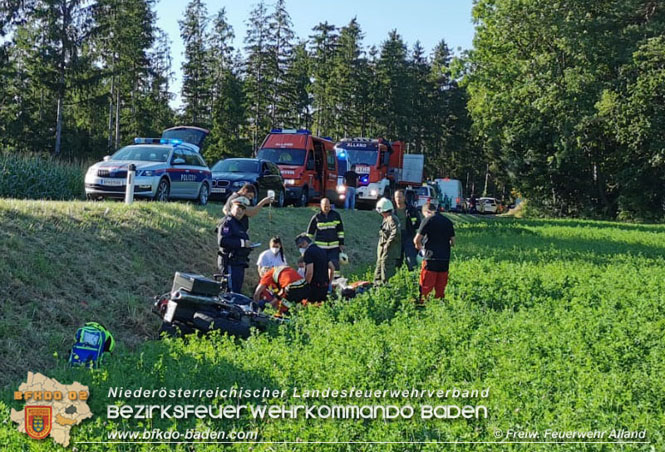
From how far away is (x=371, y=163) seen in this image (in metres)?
31.5

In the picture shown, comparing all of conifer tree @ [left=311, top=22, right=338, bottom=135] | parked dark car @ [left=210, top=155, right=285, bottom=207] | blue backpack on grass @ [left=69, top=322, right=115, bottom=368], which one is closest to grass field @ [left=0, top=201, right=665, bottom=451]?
blue backpack on grass @ [left=69, top=322, right=115, bottom=368]

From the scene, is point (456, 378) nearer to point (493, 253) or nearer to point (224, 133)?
point (493, 253)

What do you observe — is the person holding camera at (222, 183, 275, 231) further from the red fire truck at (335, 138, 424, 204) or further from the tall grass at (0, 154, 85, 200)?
the red fire truck at (335, 138, 424, 204)

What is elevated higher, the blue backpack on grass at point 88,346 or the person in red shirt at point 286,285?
the person in red shirt at point 286,285

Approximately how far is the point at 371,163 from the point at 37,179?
60.9 ft

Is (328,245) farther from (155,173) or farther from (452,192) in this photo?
(452,192)

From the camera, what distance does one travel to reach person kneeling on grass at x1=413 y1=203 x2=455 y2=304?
1030 cm

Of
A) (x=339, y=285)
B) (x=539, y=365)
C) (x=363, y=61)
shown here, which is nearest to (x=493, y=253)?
(x=339, y=285)

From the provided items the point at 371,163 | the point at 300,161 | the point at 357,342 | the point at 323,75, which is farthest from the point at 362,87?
the point at 357,342

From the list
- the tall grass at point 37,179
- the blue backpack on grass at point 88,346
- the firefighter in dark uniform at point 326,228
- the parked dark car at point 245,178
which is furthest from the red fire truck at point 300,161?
the blue backpack on grass at point 88,346

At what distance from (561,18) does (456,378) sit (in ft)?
120

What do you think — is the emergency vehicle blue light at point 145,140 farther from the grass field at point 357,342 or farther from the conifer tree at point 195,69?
the conifer tree at point 195,69

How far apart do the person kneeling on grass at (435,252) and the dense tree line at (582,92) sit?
28390 millimetres

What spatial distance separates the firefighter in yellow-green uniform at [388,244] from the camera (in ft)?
36.8
